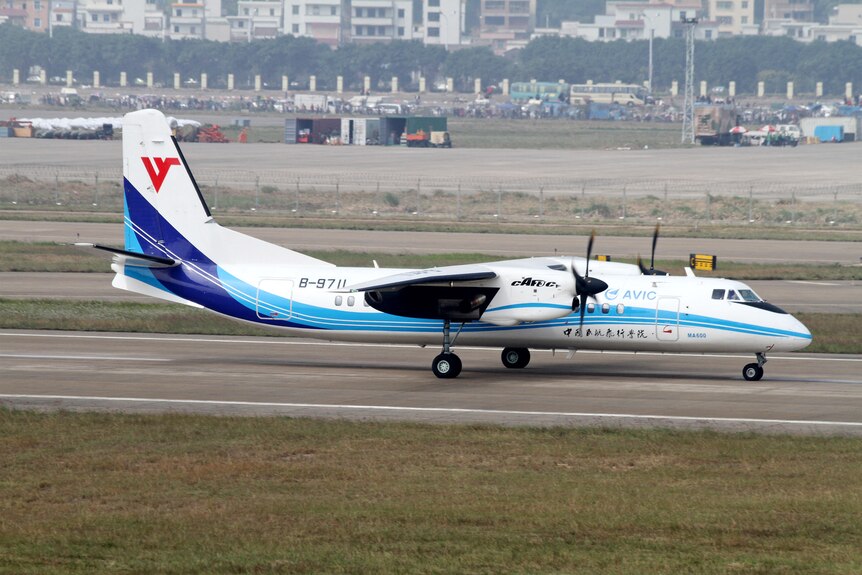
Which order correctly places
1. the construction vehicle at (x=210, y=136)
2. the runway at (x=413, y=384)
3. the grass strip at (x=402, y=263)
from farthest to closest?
the construction vehicle at (x=210, y=136) → the grass strip at (x=402, y=263) → the runway at (x=413, y=384)

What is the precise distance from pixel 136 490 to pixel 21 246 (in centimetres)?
4286

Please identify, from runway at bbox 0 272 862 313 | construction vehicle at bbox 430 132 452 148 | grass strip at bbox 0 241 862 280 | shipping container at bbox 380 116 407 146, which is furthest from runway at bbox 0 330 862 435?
shipping container at bbox 380 116 407 146

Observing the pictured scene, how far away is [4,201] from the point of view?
268 feet

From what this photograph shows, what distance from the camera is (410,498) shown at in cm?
1792

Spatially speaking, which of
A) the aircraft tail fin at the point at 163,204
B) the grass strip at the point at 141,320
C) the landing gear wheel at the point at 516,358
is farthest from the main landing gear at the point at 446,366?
the grass strip at the point at 141,320

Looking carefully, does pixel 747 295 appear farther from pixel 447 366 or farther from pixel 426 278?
pixel 426 278

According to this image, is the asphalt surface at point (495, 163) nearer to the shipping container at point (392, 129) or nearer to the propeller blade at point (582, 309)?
the shipping container at point (392, 129)

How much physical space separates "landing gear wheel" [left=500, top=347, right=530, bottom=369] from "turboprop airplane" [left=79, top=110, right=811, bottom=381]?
0.04 metres

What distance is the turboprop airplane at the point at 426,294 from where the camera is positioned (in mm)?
30047

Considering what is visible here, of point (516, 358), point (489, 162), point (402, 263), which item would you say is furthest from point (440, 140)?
point (516, 358)

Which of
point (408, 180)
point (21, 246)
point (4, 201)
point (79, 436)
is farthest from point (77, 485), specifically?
point (408, 180)

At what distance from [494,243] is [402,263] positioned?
35.4 ft

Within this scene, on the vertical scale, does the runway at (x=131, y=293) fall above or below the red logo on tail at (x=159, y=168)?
below

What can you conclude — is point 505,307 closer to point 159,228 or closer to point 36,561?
point 159,228
